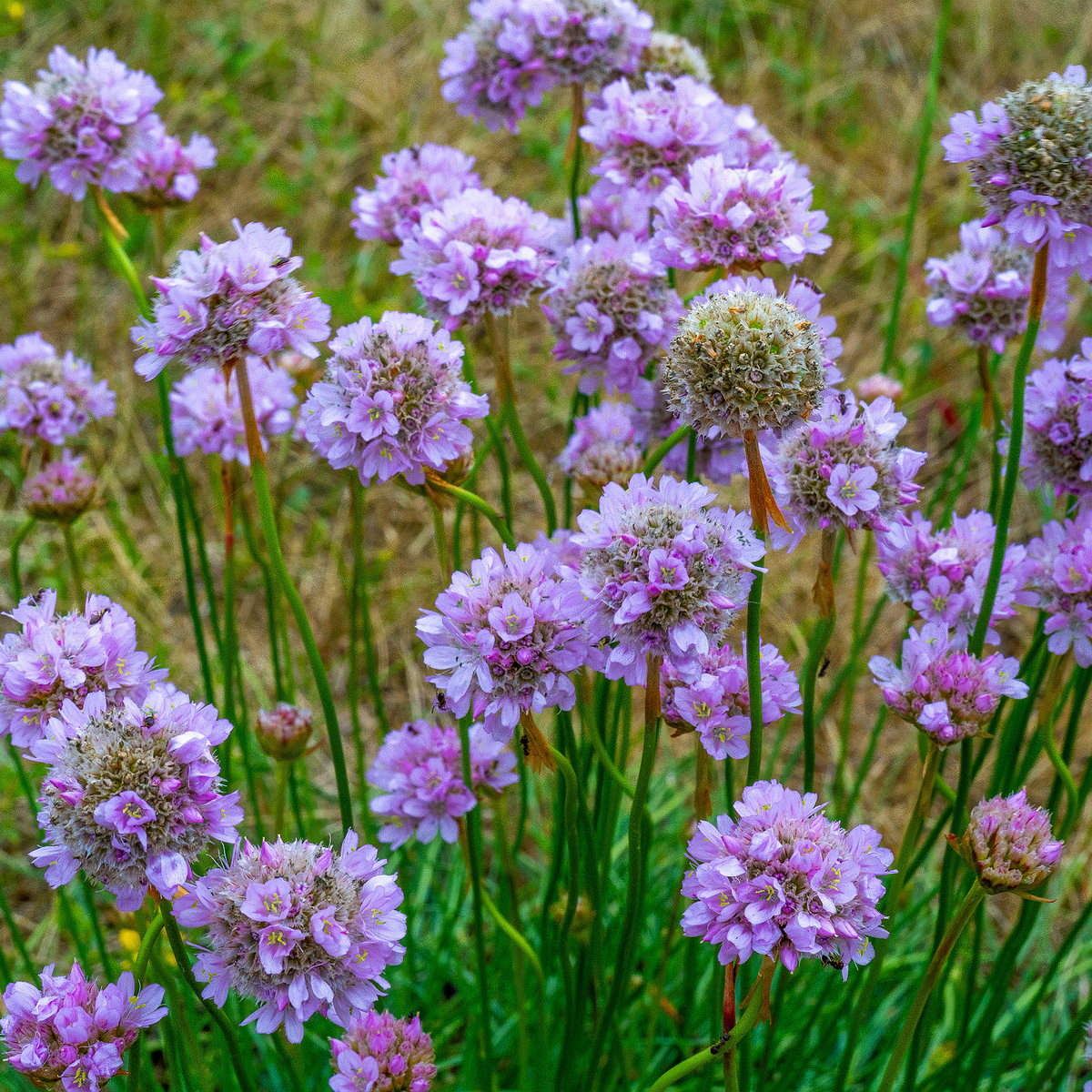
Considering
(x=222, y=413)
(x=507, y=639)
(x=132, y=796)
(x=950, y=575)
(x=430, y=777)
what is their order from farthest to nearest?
(x=222, y=413)
(x=430, y=777)
(x=950, y=575)
(x=507, y=639)
(x=132, y=796)

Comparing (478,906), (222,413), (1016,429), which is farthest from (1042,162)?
(222,413)

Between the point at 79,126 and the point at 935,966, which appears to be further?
the point at 79,126

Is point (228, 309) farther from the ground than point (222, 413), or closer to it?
closer to it

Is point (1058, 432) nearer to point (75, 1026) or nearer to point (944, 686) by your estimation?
point (944, 686)

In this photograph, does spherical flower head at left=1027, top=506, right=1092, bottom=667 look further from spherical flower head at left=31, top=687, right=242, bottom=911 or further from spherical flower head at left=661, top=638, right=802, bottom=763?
spherical flower head at left=31, top=687, right=242, bottom=911

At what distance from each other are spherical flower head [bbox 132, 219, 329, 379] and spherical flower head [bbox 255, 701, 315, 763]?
86 cm

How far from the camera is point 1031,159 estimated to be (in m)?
1.73

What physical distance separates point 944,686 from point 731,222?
0.84 metres

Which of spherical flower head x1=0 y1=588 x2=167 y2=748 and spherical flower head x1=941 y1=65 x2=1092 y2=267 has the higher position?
spherical flower head x1=941 y1=65 x2=1092 y2=267

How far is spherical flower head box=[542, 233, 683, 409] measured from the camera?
2154mm

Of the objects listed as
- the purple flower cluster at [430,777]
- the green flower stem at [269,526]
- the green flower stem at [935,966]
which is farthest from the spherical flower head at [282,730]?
the green flower stem at [935,966]

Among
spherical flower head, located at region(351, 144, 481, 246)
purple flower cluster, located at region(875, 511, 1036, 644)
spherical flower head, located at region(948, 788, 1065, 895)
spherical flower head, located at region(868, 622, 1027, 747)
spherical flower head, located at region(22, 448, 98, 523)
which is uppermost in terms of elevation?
spherical flower head, located at region(351, 144, 481, 246)

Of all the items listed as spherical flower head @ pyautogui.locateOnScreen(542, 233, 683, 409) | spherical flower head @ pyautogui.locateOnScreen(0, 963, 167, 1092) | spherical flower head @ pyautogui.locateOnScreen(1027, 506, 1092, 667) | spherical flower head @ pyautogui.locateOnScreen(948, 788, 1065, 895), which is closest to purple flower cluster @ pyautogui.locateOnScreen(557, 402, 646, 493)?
spherical flower head @ pyautogui.locateOnScreen(542, 233, 683, 409)

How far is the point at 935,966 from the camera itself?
5.66ft
